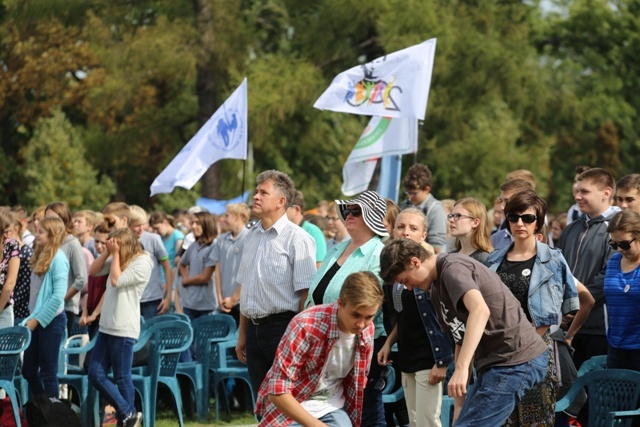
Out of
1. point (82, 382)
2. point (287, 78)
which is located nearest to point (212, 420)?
point (82, 382)

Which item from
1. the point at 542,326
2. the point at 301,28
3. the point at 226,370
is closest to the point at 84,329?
the point at 226,370

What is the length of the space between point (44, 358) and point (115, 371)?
2.23 ft

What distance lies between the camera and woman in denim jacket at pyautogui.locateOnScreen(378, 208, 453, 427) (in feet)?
21.9

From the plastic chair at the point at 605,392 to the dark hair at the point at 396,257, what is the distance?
1961mm

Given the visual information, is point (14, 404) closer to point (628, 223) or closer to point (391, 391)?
point (391, 391)

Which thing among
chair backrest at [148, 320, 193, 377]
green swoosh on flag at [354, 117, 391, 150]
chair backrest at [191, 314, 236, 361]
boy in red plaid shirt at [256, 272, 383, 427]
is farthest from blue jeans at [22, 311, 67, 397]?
green swoosh on flag at [354, 117, 391, 150]

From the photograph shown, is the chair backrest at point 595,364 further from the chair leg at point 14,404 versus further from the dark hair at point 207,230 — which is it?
the dark hair at point 207,230

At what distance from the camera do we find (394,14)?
1072 inches

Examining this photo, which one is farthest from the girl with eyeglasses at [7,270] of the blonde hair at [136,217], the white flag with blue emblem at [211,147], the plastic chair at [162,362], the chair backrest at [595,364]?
the chair backrest at [595,364]

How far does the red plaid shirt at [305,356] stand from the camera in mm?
5234

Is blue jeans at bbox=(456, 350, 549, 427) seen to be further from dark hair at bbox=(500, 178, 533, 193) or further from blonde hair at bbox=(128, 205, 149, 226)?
blonde hair at bbox=(128, 205, 149, 226)

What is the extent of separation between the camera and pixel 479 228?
786 cm

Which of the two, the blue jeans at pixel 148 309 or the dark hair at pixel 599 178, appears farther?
the blue jeans at pixel 148 309

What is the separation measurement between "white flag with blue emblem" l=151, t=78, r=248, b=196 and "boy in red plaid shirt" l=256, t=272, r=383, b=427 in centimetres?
715
